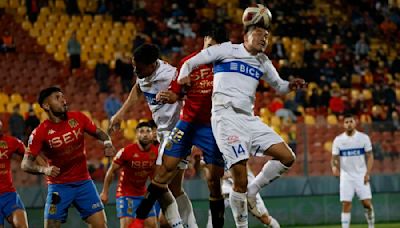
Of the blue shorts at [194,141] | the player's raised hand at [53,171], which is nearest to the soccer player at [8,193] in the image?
the player's raised hand at [53,171]

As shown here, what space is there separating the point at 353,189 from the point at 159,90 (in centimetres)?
814

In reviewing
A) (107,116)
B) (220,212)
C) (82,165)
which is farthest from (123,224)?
(107,116)

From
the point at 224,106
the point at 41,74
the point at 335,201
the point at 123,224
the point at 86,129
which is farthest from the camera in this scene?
the point at 41,74

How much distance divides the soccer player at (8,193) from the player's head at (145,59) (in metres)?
3.14

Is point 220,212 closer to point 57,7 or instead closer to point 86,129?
point 86,129

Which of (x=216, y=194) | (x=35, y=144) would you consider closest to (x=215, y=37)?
(x=216, y=194)

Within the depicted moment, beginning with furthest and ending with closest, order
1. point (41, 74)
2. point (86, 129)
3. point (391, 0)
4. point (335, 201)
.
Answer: point (391, 0)
point (41, 74)
point (335, 201)
point (86, 129)

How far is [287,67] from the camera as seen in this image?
2817 centimetres

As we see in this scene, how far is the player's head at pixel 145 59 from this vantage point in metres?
11.7

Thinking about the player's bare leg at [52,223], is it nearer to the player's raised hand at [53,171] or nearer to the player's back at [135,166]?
the player's raised hand at [53,171]

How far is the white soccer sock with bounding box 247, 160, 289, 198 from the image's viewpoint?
37.5 feet

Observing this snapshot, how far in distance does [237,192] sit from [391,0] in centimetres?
2506

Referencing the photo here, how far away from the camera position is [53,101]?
1205 cm

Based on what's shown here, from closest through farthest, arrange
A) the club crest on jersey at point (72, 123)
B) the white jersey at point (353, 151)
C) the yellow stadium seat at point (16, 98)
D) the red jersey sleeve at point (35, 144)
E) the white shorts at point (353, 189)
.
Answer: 1. the red jersey sleeve at point (35, 144)
2. the club crest on jersey at point (72, 123)
3. the white shorts at point (353, 189)
4. the white jersey at point (353, 151)
5. the yellow stadium seat at point (16, 98)
